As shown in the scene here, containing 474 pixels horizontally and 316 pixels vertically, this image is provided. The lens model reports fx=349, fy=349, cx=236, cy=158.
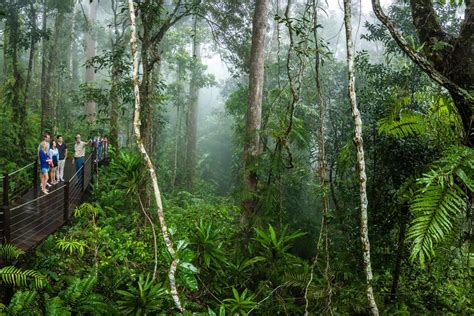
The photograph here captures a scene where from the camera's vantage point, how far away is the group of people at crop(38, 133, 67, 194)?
8062 mm

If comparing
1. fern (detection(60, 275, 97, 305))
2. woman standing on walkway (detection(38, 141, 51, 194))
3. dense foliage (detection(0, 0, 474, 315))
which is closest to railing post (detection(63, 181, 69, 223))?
dense foliage (detection(0, 0, 474, 315))

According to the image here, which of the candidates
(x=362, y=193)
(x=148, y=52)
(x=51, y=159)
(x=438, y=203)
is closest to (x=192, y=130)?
(x=51, y=159)

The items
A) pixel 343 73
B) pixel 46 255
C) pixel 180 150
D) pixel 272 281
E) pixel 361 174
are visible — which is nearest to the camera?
pixel 361 174

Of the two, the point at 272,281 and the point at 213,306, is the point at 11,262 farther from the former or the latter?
the point at 272,281

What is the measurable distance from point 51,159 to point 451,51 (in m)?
8.70

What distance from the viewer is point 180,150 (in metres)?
23.7

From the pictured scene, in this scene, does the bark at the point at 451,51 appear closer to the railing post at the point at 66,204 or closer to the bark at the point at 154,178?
the bark at the point at 154,178

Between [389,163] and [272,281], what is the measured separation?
2883 millimetres

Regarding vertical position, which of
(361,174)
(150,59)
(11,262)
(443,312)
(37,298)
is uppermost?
(150,59)

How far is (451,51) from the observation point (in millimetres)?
4137

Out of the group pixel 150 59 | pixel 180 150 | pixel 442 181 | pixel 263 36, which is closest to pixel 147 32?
pixel 150 59

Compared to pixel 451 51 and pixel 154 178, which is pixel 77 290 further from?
pixel 451 51

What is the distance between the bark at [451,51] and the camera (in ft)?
Result: 12.5

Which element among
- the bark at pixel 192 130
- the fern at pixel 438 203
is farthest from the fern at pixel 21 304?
the bark at pixel 192 130
